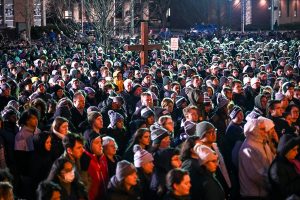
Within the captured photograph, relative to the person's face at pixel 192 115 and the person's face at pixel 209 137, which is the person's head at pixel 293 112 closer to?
the person's face at pixel 192 115

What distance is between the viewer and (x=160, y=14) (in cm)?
6831

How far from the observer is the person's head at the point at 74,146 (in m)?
8.22

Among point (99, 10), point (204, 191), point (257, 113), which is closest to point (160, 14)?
point (99, 10)

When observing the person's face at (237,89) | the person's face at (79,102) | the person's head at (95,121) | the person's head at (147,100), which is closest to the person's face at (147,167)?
the person's head at (95,121)

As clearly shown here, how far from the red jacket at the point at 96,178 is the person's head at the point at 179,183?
1.39 m

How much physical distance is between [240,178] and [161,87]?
333 inches

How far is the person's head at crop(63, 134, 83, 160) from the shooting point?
27.0ft

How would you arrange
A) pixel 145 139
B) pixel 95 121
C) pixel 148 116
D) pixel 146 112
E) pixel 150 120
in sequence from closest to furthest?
1. pixel 145 139
2. pixel 95 121
3. pixel 150 120
4. pixel 148 116
5. pixel 146 112

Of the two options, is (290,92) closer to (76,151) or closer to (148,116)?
(148,116)

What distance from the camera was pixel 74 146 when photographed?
8227 mm

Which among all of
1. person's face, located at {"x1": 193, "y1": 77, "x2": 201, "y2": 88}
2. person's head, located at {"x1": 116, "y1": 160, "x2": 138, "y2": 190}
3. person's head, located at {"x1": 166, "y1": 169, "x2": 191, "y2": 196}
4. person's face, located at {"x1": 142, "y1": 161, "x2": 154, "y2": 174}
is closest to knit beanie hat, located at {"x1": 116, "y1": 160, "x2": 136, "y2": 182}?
person's head, located at {"x1": 116, "y1": 160, "x2": 138, "y2": 190}

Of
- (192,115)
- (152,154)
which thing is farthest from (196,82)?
(152,154)

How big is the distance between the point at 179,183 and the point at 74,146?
1.71 metres

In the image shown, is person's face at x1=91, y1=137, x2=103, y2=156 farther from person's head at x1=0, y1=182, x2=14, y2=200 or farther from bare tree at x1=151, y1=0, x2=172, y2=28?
bare tree at x1=151, y1=0, x2=172, y2=28
